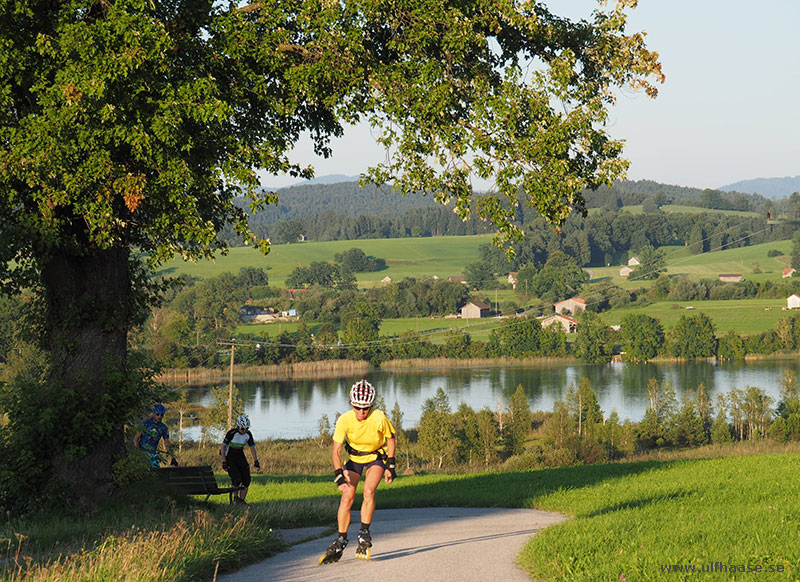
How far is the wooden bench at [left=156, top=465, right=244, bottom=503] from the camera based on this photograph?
1373 centimetres

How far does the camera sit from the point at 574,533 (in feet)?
32.8

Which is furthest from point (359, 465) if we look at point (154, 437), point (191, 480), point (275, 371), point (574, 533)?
point (275, 371)

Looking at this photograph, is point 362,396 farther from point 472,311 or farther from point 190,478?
point 472,311

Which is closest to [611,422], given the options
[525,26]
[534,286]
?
[525,26]

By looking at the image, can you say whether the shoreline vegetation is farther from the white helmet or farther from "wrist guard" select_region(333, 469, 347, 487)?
the white helmet

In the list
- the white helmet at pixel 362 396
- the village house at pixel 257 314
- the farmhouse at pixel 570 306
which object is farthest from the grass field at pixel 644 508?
the farmhouse at pixel 570 306

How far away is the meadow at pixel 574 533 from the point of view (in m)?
8.15

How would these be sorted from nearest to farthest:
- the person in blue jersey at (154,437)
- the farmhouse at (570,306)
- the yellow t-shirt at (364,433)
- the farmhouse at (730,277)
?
the yellow t-shirt at (364,433) → the person in blue jersey at (154,437) → the farmhouse at (570,306) → the farmhouse at (730,277)

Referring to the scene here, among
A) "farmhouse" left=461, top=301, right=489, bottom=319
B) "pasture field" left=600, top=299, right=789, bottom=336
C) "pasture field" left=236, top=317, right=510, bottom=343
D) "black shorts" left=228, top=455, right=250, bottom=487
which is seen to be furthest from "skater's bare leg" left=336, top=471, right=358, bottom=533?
"farmhouse" left=461, top=301, right=489, bottom=319

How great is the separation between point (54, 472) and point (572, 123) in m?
8.86

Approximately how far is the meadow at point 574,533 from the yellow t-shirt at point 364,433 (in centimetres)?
147

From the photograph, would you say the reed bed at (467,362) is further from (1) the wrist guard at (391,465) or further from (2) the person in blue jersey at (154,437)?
(1) the wrist guard at (391,465)

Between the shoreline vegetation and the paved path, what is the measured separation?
9749cm

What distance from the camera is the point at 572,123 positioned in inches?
533
